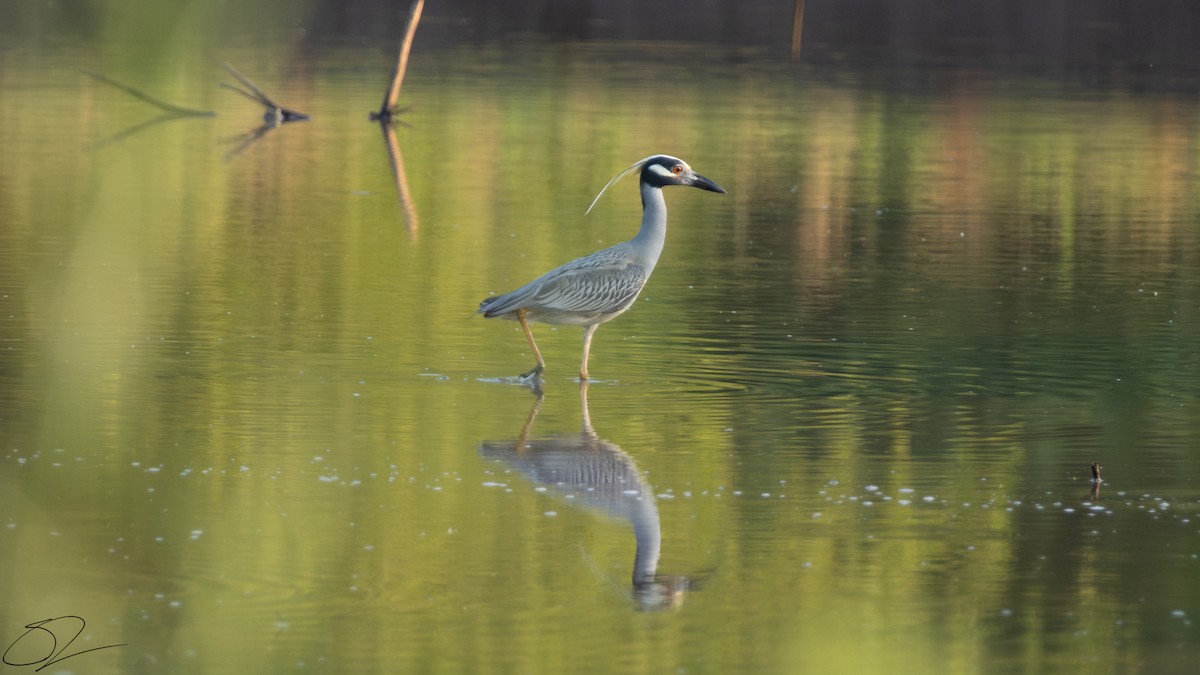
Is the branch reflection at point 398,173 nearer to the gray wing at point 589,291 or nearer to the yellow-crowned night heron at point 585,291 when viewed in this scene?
the yellow-crowned night heron at point 585,291

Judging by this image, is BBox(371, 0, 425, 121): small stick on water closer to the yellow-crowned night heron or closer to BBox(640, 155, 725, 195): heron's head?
BBox(640, 155, 725, 195): heron's head

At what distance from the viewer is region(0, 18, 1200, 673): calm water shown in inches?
291

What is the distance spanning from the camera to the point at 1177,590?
809 cm

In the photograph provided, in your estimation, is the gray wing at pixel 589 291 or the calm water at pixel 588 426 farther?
the gray wing at pixel 589 291

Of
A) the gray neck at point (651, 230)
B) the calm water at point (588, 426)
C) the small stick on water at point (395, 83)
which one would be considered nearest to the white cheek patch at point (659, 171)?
the gray neck at point (651, 230)

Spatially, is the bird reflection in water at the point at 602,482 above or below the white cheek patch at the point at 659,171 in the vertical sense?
below

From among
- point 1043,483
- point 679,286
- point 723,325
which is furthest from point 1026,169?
point 1043,483

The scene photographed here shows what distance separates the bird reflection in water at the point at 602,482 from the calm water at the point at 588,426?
29mm

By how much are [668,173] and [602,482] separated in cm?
408

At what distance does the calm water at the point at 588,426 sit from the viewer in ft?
24.3

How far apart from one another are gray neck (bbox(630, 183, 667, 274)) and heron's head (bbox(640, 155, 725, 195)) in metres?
0.08

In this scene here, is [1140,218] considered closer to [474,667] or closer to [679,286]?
[679,286]

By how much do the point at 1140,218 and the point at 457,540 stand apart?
15.3 m
